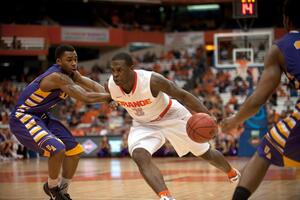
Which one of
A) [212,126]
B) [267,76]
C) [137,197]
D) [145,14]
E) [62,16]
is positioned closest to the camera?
[267,76]

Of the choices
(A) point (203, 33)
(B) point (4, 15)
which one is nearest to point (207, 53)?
(A) point (203, 33)

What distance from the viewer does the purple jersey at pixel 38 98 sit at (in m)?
6.98

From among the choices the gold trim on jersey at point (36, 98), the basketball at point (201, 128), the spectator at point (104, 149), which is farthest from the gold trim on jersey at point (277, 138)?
the spectator at point (104, 149)

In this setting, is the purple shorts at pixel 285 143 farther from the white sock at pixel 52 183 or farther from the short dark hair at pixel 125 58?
Answer: the white sock at pixel 52 183

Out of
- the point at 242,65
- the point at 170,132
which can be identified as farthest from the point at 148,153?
the point at 242,65

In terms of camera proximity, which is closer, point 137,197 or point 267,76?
point 267,76

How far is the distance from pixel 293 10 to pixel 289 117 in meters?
0.85

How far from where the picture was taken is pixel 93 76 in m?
28.1

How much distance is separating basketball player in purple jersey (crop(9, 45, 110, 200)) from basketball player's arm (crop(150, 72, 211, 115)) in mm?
856

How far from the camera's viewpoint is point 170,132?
643cm

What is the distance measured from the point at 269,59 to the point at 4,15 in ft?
84.9

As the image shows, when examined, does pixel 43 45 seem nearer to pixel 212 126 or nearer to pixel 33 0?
pixel 33 0

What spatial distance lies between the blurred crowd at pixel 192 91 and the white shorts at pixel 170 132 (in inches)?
438

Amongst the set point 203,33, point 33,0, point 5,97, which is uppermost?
point 33,0
